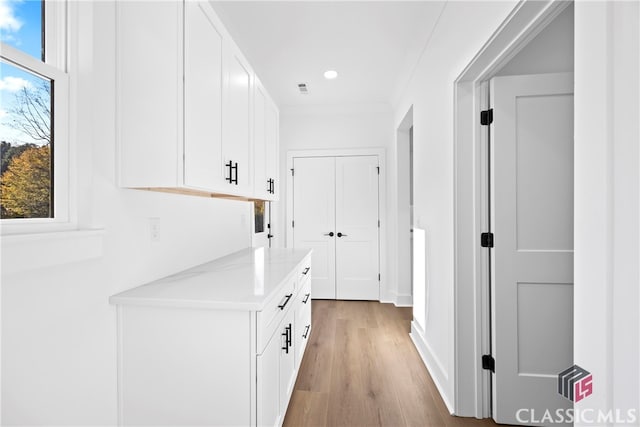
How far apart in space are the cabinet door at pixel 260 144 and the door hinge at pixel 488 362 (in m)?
1.84

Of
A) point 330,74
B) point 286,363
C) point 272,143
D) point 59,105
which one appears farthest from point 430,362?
point 330,74

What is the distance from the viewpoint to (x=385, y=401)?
78.2 inches

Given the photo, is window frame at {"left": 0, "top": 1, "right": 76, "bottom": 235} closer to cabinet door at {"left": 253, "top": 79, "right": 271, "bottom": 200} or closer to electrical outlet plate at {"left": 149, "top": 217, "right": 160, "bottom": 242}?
electrical outlet plate at {"left": 149, "top": 217, "right": 160, "bottom": 242}

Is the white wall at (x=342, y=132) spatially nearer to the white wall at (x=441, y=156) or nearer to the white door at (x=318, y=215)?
the white door at (x=318, y=215)

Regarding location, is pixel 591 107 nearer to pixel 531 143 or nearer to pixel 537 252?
pixel 531 143

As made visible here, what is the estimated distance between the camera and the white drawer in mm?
1240

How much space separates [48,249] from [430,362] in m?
2.44

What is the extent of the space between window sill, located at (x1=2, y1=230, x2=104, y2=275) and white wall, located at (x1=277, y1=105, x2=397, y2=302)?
3255 mm

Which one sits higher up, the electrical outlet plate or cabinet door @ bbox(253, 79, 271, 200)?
cabinet door @ bbox(253, 79, 271, 200)

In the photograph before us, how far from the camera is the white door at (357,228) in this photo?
4234 mm

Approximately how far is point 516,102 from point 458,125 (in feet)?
1.04

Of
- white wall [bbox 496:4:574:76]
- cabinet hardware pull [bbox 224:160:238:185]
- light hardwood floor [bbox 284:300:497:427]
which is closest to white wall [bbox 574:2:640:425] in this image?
white wall [bbox 496:4:574:76]

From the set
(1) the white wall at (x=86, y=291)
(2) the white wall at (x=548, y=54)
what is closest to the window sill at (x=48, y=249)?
(1) the white wall at (x=86, y=291)

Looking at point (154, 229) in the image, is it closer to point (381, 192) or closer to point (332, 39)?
point (332, 39)
